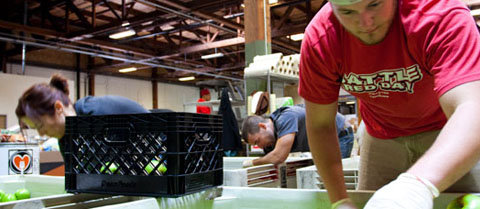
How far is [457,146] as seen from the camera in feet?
2.52

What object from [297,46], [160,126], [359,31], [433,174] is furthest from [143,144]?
[297,46]

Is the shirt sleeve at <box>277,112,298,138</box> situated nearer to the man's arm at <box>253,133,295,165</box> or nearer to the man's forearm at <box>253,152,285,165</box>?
the man's arm at <box>253,133,295,165</box>

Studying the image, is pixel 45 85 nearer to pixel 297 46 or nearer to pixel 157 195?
pixel 157 195

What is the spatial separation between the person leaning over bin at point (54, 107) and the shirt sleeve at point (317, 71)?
3.64 feet

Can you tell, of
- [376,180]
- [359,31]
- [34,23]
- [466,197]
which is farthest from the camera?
[34,23]

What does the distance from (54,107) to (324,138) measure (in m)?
1.28

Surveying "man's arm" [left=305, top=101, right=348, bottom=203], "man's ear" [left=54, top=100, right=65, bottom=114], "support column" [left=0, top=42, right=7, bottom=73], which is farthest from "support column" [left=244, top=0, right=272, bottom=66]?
"support column" [left=0, top=42, right=7, bottom=73]

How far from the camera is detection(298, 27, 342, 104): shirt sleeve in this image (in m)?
1.10

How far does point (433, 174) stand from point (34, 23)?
1191 cm

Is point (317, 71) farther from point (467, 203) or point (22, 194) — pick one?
point (22, 194)

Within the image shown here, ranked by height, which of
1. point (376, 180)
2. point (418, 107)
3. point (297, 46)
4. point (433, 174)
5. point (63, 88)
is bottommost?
point (376, 180)

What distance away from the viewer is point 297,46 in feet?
37.9

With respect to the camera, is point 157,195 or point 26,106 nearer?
point 157,195

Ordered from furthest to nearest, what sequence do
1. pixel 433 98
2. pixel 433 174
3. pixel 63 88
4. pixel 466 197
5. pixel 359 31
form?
pixel 63 88
pixel 433 98
pixel 359 31
pixel 466 197
pixel 433 174
